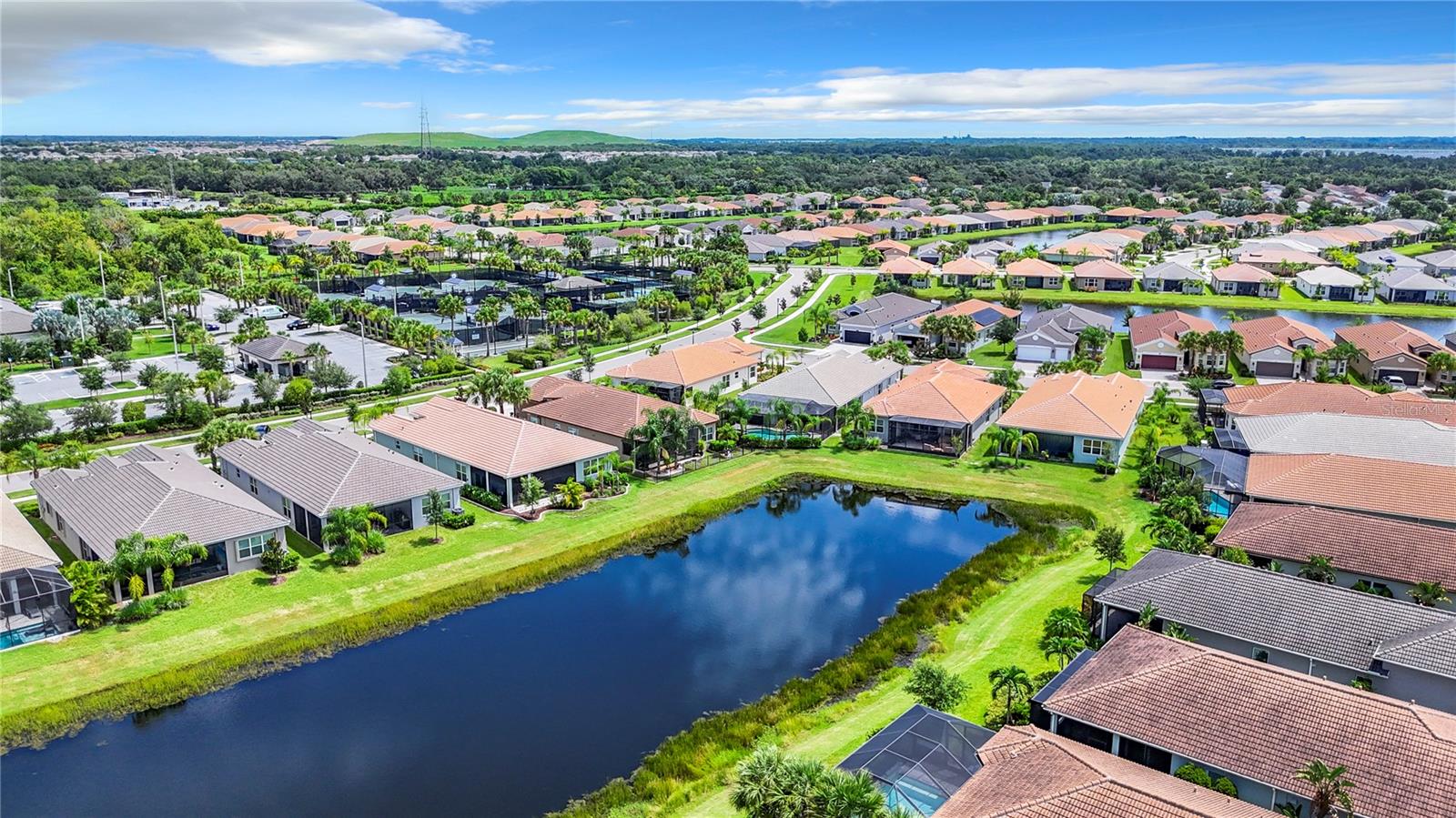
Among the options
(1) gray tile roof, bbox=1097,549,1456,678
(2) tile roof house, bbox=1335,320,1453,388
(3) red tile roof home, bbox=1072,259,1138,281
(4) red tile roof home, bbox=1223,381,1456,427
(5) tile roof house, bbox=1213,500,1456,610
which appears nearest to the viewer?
(1) gray tile roof, bbox=1097,549,1456,678

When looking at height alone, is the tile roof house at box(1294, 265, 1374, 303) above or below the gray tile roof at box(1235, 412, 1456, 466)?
above

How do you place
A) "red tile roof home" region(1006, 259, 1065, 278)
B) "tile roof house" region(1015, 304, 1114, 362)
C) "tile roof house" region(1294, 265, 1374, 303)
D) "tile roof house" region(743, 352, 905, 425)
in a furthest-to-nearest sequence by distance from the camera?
"red tile roof home" region(1006, 259, 1065, 278)
"tile roof house" region(1294, 265, 1374, 303)
"tile roof house" region(1015, 304, 1114, 362)
"tile roof house" region(743, 352, 905, 425)

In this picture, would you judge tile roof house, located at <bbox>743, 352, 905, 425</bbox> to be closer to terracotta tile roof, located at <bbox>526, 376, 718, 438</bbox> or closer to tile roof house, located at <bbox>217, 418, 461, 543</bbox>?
terracotta tile roof, located at <bbox>526, 376, 718, 438</bbox>

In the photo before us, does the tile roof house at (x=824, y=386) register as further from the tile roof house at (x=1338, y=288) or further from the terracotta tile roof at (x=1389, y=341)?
the tile roof house at (x=1338, y=288)

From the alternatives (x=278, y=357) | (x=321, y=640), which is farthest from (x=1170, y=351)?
(x=278, y=357)

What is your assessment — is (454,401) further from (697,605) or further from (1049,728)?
(1049,728)

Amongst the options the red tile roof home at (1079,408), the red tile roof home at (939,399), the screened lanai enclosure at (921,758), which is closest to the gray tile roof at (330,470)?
the screened lanai enclosure at (921,758)

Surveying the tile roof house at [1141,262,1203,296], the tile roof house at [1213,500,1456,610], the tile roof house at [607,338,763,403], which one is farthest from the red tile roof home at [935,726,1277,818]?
the tile roof house at [1141,262,1203,296]
